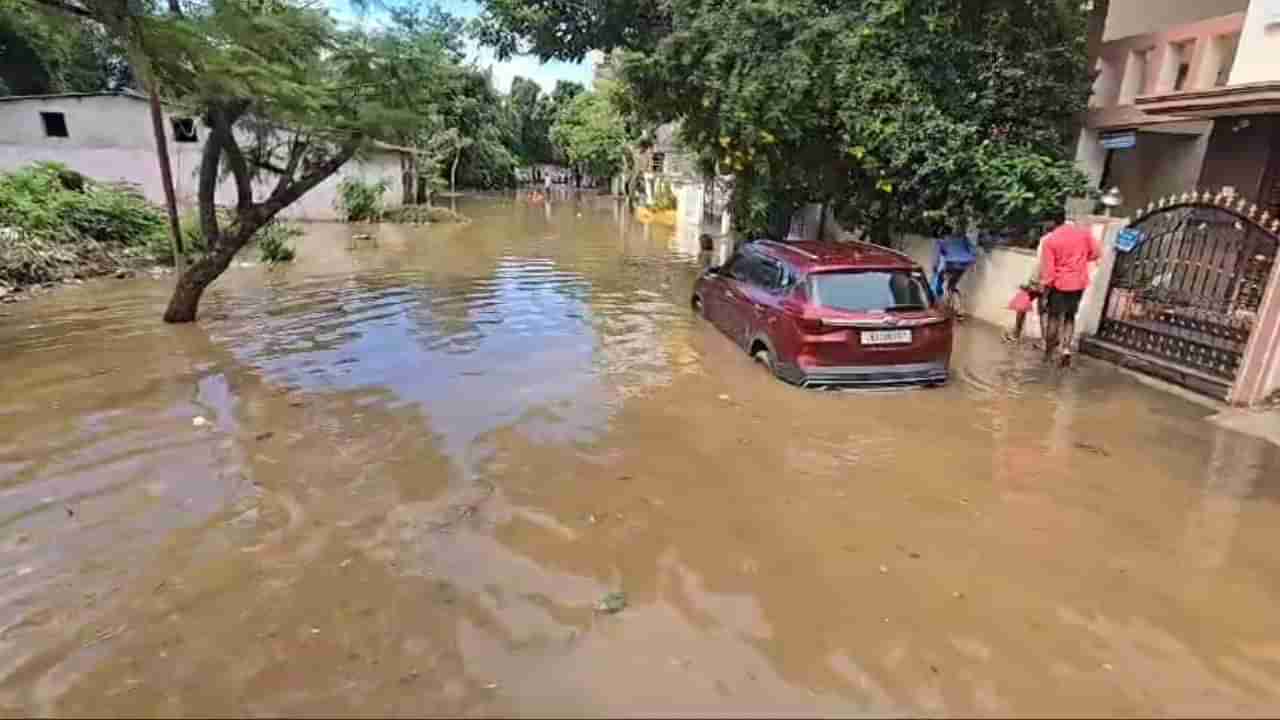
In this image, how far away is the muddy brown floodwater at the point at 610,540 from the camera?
136 inches

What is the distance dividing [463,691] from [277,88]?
8030 mm

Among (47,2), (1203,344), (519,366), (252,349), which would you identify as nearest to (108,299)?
(252,349)

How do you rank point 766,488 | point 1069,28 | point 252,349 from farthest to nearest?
point 1069,28, point 252,349, point 766,488

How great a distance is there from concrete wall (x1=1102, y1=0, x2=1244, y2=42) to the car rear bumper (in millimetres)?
10084

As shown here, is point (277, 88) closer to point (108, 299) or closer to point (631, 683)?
point (108, 299)

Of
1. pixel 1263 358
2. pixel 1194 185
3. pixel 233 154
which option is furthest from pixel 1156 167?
pixel 233 154

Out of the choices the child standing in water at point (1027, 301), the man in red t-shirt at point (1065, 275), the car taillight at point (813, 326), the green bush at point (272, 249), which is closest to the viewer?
the car taillight at point (813, 326)

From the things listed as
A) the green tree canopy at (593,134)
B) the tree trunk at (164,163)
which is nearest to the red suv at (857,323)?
the tree trunk at (164,163)

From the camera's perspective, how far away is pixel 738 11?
42.0ft

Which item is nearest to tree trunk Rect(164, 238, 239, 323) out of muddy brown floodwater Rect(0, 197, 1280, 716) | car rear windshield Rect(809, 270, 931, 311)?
muddy brown floodwater Rect(0, 197, 1280, 716)

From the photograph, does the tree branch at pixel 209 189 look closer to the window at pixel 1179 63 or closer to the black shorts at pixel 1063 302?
the black shorts at pixel 1063 302

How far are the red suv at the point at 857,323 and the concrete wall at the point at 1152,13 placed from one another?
9.86 meters

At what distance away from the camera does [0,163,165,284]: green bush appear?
13852 mm

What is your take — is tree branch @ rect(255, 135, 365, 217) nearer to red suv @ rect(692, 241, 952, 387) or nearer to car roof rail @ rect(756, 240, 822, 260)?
car roof rail @ rect(756, 240, 822, 260)
